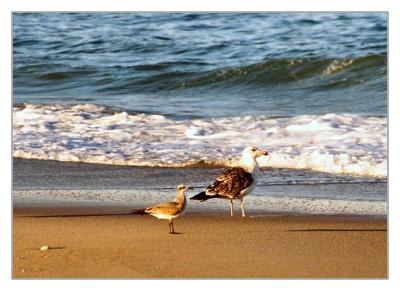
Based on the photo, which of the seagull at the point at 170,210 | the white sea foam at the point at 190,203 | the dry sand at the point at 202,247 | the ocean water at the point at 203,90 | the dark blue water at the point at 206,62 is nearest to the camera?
the dry sand at the point at 202,247

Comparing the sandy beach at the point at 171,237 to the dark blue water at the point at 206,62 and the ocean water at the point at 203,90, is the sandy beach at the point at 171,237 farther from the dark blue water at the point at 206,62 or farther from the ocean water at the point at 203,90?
the dark blue water at the point at 206,62

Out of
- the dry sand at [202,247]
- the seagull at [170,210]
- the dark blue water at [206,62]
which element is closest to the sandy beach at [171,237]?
the dry sand at [202,247]

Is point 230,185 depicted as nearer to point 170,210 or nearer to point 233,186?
point 233,186

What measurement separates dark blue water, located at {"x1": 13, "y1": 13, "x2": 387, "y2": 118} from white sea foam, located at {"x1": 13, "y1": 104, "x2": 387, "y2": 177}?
2.47ft

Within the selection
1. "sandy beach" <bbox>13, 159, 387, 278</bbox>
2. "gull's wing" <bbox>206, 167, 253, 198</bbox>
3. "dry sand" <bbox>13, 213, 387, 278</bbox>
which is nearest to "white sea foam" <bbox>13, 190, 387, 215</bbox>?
"sandy beach" <bbox>13, 159, 387, 278</bbox>

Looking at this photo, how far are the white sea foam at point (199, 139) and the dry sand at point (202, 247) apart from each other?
2.14 meters

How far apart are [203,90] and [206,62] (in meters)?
1.28

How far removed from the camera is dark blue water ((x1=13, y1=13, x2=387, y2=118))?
13320 mm

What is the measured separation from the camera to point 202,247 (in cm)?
665

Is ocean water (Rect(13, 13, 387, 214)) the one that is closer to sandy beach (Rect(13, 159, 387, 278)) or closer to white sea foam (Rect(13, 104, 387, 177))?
white sea foam (Rect(13, 104, 387, 177))

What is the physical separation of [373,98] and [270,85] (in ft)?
6.49

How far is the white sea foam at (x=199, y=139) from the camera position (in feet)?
32.1

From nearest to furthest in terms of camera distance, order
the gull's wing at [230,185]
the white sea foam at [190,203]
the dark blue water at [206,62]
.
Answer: the gull's wing at [230,185] → the white sea foam at [190,203] → the dark blue water at [206,62]
